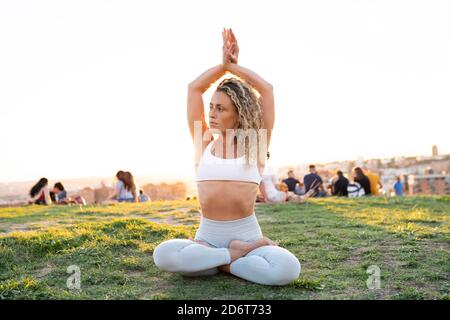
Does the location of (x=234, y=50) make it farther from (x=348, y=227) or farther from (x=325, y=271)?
(x=348, y=227)

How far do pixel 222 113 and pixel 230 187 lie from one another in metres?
0.68

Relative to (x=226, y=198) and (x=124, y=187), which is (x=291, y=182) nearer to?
(x=124, y=187)

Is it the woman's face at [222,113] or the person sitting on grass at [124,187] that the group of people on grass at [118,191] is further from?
the woman's face at [222,113]

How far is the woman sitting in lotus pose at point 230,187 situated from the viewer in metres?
4.28

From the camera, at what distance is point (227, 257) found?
4367mm

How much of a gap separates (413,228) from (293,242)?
190 centimetres

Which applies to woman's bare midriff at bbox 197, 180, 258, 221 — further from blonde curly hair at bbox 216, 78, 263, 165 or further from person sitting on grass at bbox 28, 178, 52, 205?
person sitting on grass at bbox 28, 178, 52, 205

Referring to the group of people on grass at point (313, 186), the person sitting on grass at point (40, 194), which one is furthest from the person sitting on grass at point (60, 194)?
the group of people on grass at point (313, 186)

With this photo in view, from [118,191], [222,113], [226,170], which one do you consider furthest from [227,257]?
[118,191]

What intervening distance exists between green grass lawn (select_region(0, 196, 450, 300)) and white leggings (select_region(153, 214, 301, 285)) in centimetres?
10

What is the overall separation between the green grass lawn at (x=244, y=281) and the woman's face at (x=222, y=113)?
1371mm

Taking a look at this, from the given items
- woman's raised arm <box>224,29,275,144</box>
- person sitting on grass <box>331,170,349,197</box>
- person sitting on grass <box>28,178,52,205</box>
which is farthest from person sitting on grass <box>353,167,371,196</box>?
woman's raised arm <box>224,29,275,144</box>
